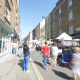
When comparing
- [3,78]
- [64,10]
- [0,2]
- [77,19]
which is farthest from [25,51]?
[64,10]

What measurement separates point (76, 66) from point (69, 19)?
14.7 meters

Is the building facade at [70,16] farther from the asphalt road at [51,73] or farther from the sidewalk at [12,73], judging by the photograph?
the sidewalk at [12,73]

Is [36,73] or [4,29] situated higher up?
[4,29]

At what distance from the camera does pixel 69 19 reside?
51.7ft

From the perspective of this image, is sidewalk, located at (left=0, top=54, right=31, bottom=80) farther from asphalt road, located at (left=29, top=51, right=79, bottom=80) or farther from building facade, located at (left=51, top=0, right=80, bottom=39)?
building facade, located at (left=51, top=0, right=80, bottom=39)

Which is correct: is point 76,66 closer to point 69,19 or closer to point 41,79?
point 41,79

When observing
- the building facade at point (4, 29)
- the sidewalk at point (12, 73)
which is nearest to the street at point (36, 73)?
the sidewalk at point (12, 73)

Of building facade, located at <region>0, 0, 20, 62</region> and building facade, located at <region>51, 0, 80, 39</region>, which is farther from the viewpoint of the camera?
building facade, located at <region>51, 0, 80, 39</region>

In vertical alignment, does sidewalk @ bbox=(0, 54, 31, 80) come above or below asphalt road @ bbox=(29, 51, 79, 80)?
above

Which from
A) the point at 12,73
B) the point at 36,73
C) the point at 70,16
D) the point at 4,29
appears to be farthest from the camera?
the point at 70,16

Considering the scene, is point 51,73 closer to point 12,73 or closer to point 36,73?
point 36,73

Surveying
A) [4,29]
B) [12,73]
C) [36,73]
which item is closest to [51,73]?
[36,73]

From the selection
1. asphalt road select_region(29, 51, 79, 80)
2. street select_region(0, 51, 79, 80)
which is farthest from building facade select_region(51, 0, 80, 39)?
street select_region(0, 51, 79, 80)

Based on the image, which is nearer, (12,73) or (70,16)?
(12,73)
